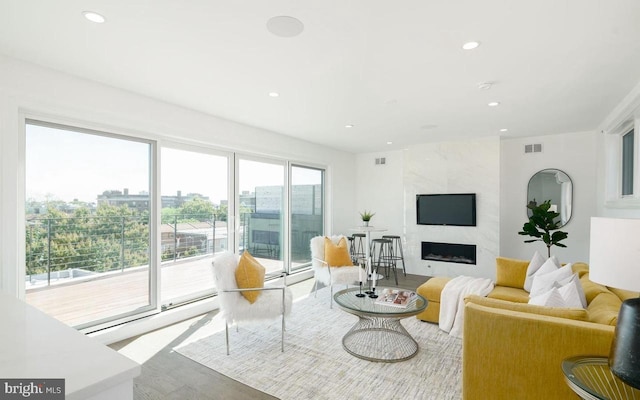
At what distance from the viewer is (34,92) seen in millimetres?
2725

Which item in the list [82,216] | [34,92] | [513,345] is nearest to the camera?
[513,345]

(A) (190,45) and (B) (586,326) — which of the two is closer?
(B) (586,326)

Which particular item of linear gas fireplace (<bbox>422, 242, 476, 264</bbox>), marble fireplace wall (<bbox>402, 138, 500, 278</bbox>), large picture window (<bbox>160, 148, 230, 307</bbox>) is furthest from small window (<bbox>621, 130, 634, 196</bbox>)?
large picture window (<bbox>160, 148, 230, 307</bbox>)

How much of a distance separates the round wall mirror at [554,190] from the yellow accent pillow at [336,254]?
11.7 ft

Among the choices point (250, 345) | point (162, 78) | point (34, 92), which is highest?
point (162, 78)

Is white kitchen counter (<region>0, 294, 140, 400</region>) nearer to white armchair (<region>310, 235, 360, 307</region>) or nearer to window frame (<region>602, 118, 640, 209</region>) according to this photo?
white armchair (<region>310, 235, 360, 307</region>)

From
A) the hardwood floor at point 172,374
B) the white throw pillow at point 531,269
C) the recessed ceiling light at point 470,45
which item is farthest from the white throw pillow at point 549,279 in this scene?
the hardwood floor at point 172,374

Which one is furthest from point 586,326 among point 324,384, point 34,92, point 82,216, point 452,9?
point 34,92

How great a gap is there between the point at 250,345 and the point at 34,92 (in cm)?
302

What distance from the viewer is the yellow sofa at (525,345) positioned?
185 centimetres

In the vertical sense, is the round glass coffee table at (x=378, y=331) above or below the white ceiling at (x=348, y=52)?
below

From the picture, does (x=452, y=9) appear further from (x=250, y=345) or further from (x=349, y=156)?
(x=349, y=156)

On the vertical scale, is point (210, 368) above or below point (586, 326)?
below

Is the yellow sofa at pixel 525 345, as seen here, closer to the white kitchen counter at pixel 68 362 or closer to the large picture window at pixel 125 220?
the white kitchen counter at pixel 68 362
